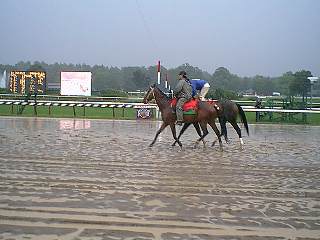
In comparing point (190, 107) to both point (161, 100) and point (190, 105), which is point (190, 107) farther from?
point (161, 100)

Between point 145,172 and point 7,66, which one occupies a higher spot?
point 7,66

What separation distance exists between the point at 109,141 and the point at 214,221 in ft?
31.9

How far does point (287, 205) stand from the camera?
21.4 ft

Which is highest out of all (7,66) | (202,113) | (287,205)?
(7,66)

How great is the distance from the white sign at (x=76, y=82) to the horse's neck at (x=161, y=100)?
27366mm

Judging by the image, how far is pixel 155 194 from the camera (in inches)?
273

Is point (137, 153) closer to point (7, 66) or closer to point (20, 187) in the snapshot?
point (20, 187)

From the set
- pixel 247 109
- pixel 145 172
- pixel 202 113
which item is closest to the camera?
pixel 145 172

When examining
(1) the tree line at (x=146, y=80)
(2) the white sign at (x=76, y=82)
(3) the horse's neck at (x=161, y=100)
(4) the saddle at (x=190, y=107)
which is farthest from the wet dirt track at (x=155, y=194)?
(1) the tree line at (x=146, y=80)

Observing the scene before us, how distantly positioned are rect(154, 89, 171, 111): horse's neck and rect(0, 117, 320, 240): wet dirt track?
235cm

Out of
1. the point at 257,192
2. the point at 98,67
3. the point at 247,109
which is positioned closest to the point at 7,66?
the point at 98,67

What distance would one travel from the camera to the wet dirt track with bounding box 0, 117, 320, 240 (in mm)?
5152

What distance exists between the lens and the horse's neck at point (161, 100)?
1434 centimetres

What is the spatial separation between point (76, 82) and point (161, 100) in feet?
92.4
